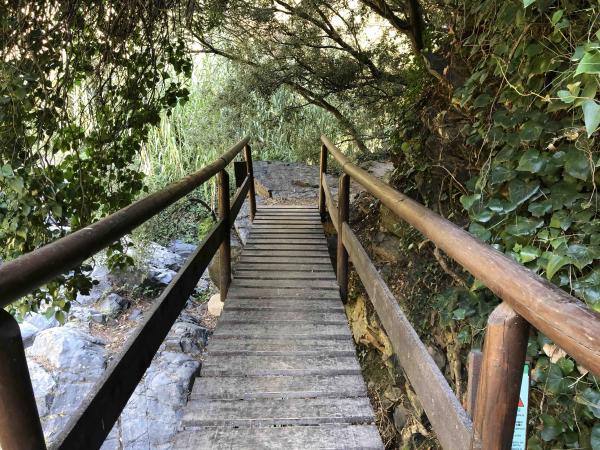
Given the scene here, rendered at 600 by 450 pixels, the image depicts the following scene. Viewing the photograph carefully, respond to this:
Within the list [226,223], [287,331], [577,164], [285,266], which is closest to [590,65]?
[577,164]

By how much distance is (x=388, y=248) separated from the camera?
3.36 metres

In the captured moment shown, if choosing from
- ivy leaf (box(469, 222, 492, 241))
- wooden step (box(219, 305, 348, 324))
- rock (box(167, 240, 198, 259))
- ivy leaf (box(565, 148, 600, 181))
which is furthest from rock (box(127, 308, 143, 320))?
ivy leaf (box(565, 148, 600, 181))

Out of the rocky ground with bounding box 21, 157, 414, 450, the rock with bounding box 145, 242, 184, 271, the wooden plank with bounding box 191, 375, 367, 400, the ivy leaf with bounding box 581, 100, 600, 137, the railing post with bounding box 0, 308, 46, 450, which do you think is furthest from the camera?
the rock with bounding box 145, 242, 184, 271

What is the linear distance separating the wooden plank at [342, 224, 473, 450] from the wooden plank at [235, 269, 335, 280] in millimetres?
1628

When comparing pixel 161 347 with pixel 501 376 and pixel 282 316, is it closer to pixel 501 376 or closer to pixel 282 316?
pixel 282 316

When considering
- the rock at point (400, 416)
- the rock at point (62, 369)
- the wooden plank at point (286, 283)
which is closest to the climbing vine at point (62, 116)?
the wooden plank at point (286, 283)

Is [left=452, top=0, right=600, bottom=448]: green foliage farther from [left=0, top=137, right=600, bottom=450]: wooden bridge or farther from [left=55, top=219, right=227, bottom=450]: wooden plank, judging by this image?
[left=55, top=219, right=227, bottom=450]: wooden plank

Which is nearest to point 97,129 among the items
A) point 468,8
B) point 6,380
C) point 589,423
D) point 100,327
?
point 6,380

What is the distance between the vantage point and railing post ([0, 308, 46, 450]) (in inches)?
27.9

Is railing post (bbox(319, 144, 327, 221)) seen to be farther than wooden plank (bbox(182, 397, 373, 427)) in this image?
Yes

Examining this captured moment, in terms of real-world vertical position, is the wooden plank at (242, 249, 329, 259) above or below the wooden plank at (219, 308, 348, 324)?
below

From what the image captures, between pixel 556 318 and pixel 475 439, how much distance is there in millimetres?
390

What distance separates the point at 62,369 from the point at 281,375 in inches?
157

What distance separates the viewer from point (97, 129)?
7.70ft
